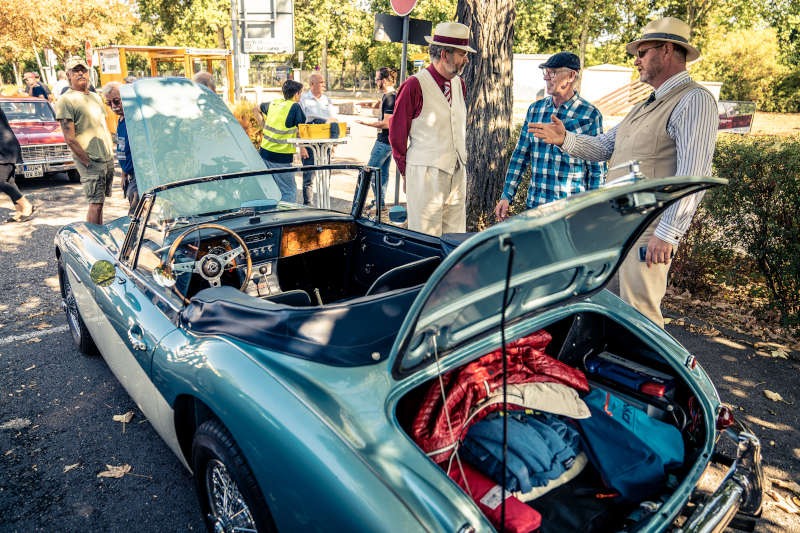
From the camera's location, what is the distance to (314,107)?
27.9ft

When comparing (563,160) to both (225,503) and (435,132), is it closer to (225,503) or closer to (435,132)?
(435,132)

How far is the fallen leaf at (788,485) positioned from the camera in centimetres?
284

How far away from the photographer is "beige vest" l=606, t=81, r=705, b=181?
3.12 metres

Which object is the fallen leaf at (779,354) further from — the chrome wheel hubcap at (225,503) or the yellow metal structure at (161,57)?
the yellow metal structure at (161,57)

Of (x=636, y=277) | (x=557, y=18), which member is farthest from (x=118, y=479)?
(x=557, y=18)

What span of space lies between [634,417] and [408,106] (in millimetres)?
3123

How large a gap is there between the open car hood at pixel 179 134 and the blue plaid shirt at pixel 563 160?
8.19 ft

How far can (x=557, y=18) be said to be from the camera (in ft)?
119

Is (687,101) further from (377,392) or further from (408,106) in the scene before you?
(377,392)

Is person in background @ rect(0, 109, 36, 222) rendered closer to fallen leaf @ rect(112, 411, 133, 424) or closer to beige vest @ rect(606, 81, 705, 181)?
fallen leaf @ rect(112, 411, 133, 424)

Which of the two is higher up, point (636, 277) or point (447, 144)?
point (447, 144)

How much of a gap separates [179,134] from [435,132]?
2.36 meters

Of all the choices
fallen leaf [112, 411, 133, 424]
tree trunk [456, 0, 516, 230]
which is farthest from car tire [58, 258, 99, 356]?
tree trunk [456, 0, 516, 230]

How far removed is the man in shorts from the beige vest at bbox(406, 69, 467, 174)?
4.16 meters
